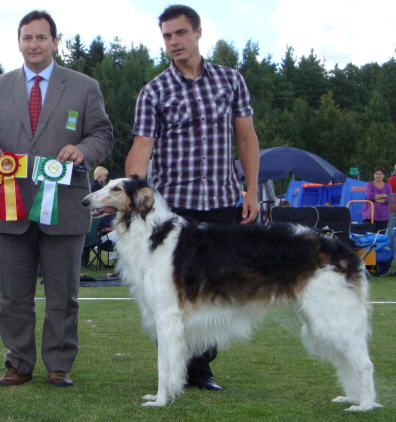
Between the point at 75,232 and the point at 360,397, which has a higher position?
the point at 75,232

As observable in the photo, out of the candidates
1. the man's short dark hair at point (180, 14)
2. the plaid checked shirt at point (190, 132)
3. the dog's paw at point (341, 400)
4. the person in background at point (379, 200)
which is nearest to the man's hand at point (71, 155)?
the plaid checked shirt at point (190, 132)

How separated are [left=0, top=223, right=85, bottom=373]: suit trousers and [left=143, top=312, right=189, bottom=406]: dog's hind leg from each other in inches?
34.0

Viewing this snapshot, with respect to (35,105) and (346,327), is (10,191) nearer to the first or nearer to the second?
(35,105)

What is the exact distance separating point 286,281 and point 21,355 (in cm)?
189

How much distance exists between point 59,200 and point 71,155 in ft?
1.08

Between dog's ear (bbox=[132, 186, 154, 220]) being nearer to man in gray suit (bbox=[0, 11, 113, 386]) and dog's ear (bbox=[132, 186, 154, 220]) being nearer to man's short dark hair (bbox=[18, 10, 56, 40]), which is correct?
man in gray suit (bbox=[0, 11, 113, 386])

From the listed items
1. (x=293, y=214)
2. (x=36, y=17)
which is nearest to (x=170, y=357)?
(x=36, y=17)

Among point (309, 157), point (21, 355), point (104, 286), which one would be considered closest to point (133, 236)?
point (21, 355)

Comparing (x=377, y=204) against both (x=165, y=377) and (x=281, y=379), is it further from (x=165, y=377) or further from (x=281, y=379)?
(x=165, y=377)

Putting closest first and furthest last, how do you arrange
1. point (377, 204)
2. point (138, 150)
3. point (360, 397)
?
point (360, 397)
point (138, 150)
point (377, 204)

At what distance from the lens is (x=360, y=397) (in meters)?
4.00

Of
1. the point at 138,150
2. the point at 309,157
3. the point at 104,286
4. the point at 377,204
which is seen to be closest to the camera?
the point at 138,150

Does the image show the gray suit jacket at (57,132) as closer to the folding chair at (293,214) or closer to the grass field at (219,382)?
the grass field at (219,382)

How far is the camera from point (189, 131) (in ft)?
14.6
